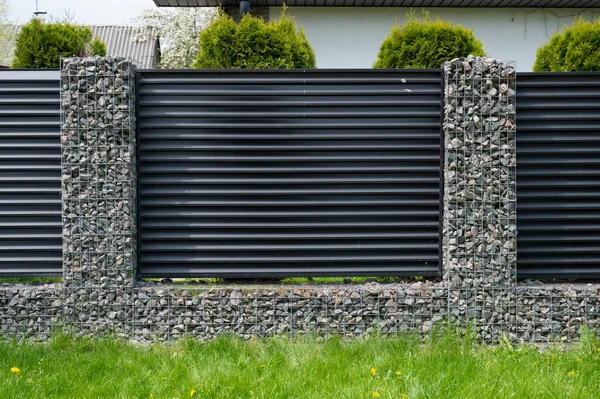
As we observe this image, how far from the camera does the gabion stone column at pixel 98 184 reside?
470 cm

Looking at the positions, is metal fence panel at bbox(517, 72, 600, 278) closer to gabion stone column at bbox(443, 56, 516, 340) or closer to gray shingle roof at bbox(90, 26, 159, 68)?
gabion stone column at bbox(443, 56, 516, 340)

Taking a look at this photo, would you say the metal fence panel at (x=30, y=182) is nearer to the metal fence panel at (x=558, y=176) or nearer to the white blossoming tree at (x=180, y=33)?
the metal fence panel at (x=558, y=176)

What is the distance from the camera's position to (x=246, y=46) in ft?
18.1

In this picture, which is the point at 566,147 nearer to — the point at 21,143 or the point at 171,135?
the point at 171,135

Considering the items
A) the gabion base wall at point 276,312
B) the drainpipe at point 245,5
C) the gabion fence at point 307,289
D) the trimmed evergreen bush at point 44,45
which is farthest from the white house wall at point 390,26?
the gabion base wall at point 276,312

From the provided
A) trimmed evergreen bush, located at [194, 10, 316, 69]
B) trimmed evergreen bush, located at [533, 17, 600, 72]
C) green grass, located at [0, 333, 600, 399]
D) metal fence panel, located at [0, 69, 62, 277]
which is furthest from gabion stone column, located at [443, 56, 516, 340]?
metal fence panel, located at [0, 69, 62, 277]

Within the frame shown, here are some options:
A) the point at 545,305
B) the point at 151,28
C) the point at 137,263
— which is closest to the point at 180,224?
the point at 137,263

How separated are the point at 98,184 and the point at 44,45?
2.49 meters

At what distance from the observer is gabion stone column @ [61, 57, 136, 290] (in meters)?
4.70

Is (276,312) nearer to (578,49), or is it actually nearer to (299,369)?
(299,369)

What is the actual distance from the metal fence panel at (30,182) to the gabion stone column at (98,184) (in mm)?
264

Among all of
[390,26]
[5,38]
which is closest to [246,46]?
[390,26]

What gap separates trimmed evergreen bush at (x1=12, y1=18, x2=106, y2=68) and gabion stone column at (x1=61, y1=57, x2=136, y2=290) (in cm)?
183

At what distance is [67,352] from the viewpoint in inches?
170
